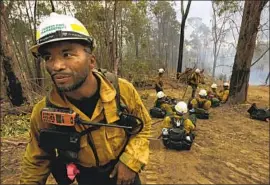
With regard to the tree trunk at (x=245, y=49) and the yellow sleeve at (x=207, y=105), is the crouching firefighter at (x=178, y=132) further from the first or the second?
the tree trunk at (x=245, y=49)

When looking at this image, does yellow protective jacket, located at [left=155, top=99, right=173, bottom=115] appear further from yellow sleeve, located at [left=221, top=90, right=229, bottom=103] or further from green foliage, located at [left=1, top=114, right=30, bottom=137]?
green foliage, located at [left=1, top=114, right=30, bottom=137]

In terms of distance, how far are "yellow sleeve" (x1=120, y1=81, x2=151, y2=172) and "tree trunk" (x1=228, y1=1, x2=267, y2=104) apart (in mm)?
8531

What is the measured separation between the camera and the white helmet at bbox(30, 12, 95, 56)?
4.42 feet

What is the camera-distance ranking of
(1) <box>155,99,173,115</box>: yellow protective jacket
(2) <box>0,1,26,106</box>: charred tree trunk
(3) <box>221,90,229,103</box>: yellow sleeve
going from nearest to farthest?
1. (2) <box>0,1,26,106</box>: charred tree trunk
2. (1) <box>155,99,173,115</box>: yellow protective jacket
3. (3) <box>221,90,229,103</box>: yellow sleeve

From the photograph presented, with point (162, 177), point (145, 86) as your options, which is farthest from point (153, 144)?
point (145, 86)

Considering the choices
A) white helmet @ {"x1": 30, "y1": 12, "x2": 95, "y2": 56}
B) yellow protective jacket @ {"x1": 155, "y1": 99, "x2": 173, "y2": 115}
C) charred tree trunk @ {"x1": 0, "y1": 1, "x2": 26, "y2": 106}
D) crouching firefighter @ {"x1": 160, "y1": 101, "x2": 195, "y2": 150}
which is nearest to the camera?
white helmet @ {"x1": 30, "y1": 12, "x2": 95, "y2": 56}

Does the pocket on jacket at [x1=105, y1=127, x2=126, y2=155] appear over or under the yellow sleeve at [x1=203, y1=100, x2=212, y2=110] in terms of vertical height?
over

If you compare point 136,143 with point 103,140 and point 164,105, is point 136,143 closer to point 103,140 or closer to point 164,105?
point 103,140

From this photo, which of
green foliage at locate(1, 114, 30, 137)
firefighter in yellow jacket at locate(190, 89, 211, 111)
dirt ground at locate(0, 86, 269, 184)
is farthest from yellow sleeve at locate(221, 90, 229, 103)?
green foliage at locate(1, 114, 30, 137)

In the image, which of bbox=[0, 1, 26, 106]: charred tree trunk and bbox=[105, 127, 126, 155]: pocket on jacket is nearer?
bbox=[105, 127, 126, 155]: pocket on jacket

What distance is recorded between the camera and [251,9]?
870 cm

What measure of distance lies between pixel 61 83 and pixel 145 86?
41.7ft

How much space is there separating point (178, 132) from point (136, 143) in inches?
149

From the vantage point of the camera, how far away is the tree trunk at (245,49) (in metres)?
8.71
